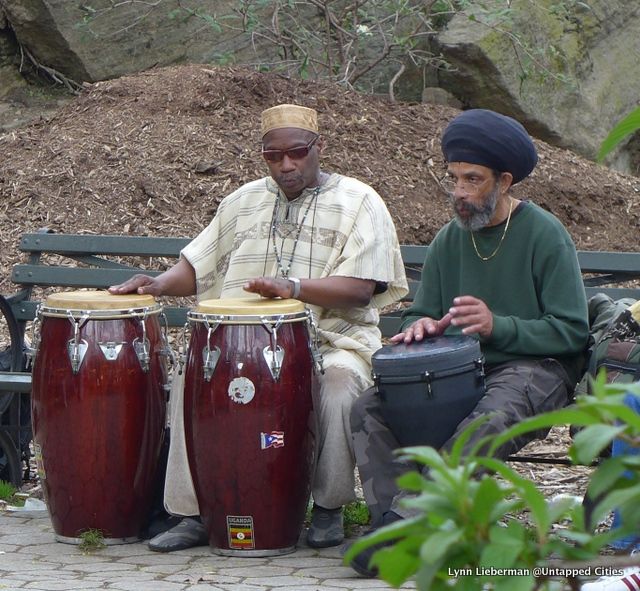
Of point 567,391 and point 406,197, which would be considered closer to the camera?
point 567,391

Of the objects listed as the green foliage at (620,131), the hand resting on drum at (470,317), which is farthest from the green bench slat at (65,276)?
the green foliage at (620,131)

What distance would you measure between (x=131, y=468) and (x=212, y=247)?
960 mm

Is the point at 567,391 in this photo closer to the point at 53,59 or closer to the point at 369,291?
the point at 369,291

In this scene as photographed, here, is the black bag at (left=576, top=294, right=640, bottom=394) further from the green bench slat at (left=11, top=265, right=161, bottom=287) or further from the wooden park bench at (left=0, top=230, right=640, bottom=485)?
the green bench slat at (left=11, top=265, right=161, bottom=287)

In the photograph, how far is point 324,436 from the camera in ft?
13.8

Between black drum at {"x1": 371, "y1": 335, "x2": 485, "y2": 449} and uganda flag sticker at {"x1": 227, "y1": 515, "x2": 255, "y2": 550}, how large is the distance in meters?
0.64

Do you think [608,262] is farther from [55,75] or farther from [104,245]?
[55,75]

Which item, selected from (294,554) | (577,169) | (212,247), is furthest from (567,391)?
(577,169)

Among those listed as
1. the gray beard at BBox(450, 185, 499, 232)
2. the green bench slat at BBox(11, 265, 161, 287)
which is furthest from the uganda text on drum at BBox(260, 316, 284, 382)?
the green bench slat at BBox(11, 265, 161, 287)

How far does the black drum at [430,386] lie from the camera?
3725 millimetres

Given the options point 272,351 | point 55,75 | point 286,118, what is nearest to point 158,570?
point 272,351

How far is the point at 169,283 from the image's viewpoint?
463 cm

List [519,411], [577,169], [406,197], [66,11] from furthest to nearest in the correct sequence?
1. [66,11]
2. [577,169]
3. [406,197]
4. [519,411]

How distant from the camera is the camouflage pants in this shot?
386cm
